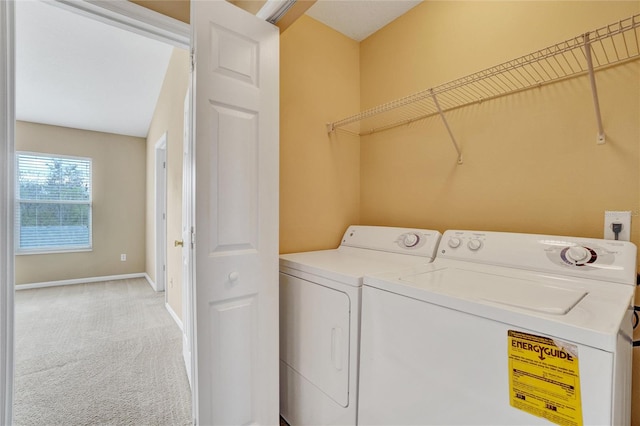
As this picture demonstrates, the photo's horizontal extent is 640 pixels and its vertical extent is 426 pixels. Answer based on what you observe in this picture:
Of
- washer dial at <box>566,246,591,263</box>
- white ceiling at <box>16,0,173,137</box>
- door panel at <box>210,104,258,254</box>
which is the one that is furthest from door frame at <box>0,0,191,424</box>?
washer dial at <box>566,246,591,263</box>

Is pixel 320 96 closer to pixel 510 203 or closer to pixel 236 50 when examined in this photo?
pixel 236 50

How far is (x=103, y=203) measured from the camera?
4.66m

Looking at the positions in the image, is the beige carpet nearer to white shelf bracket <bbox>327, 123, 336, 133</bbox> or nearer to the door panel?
the door panel

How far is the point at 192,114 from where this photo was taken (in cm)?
113

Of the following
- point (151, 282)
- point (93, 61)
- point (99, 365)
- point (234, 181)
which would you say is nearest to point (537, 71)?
point (234, 181)

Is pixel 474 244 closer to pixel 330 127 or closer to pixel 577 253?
pixel 577 253

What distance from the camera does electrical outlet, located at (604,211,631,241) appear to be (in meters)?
1.04

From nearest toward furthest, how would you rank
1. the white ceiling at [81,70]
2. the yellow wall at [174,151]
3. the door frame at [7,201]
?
the door frame at [7,201] < the white ceiling at [81,70] < the yellow wall at [174,151]

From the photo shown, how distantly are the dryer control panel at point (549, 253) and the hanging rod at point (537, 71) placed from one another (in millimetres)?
448

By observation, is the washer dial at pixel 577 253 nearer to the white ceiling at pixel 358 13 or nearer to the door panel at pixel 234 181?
the door panel at pixel 234 181

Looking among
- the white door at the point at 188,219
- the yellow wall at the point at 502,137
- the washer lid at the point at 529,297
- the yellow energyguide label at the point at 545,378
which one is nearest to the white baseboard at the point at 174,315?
the white door at the point at 188,219

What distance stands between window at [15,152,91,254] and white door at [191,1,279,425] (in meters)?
4.79

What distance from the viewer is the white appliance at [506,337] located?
2.02 ft

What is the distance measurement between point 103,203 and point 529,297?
578 centimetres
